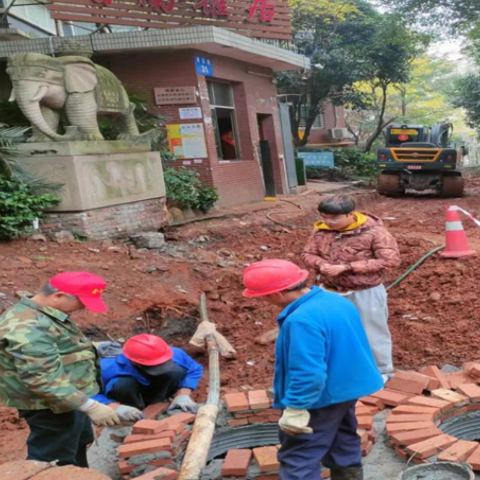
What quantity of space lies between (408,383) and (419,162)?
11072 mm

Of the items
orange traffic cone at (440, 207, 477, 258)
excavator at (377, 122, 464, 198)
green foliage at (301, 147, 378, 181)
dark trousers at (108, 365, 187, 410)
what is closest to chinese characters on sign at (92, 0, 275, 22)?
excavator at (377, 122, 464, 198)

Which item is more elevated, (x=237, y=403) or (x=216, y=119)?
(x=216, y=119)

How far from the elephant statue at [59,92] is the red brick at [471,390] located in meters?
6.24

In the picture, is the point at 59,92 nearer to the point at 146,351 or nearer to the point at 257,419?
the point at 146,351

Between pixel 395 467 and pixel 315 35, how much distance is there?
19.5m

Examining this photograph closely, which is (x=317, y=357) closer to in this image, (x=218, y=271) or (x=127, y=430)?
(x=127, y=430)

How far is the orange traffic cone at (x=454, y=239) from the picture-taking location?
631 cm

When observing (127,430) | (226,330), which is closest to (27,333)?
(127,430)

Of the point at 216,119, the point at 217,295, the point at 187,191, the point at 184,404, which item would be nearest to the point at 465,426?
the point at 184,404

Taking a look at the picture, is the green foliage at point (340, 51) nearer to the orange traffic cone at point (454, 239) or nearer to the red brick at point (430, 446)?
the orange traffic cone at point (454, 239)

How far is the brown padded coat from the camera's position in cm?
371

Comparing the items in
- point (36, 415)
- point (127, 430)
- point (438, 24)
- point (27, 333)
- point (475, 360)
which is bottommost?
point (475, 360)

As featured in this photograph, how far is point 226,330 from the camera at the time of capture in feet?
18.2

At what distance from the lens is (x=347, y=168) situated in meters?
20.4
